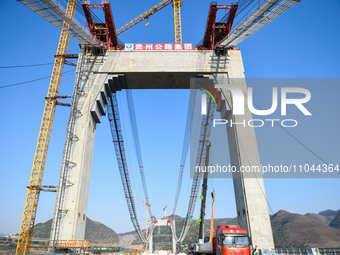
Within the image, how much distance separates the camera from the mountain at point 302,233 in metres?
128

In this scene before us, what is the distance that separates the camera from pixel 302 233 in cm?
14525

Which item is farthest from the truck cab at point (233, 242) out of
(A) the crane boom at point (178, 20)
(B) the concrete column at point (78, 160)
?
(A) the crane boom at point (178, 20)

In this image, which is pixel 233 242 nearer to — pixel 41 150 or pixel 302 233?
pixel 41 150

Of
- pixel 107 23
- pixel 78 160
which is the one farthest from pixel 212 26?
pixel 78 160

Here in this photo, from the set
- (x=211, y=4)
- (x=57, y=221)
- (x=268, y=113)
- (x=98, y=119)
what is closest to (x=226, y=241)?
(x=268, y=113)

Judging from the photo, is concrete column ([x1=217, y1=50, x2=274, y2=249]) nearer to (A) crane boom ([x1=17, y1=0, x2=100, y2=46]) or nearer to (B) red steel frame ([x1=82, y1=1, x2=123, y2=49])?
(B) red steel frame ([x1=82, y1=1, x2=123, y2=49])

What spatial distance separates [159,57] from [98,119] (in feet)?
36.5

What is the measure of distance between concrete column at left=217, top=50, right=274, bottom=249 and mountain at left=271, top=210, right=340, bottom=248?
381 feet

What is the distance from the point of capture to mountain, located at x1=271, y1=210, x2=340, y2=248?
5027 inches

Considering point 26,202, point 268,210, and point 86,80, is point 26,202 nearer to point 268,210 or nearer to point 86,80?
point 86,80

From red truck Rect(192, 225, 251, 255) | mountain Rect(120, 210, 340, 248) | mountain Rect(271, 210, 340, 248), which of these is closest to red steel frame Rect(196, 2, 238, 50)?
red truck Rect(192, 225, 251, 255)

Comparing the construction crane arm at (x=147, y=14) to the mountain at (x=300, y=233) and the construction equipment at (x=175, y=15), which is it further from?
the mountain at (x=300, y=233)

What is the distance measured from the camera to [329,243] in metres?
127

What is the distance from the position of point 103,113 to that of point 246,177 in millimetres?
19810
